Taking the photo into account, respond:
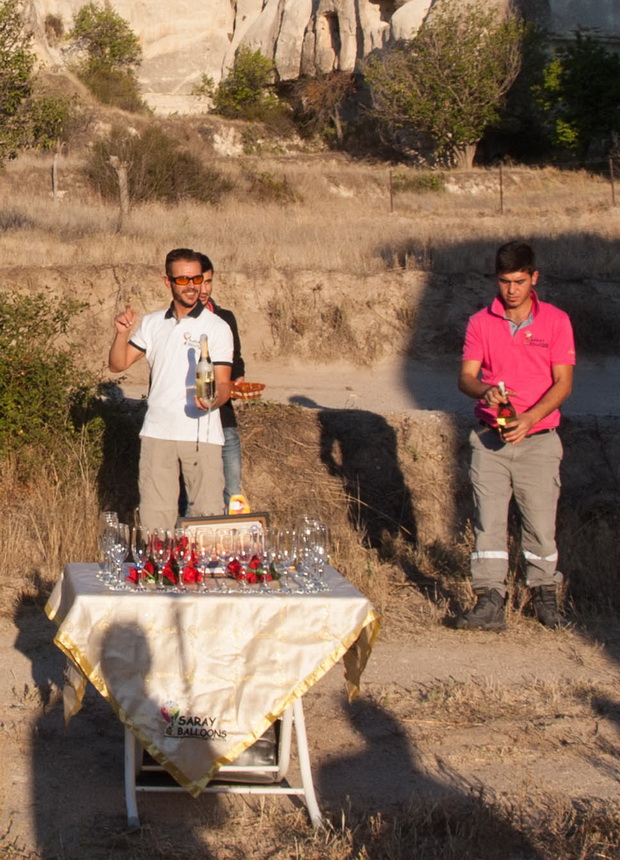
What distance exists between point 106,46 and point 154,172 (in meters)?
25.4

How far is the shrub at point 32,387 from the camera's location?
898cm

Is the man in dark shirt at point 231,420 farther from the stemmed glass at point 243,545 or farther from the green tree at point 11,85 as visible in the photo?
the green tree at point 11,85

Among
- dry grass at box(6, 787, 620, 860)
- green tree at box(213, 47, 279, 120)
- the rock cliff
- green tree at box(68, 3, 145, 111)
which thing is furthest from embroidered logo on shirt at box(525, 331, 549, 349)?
green tree at box(68, 3, 145, 111)

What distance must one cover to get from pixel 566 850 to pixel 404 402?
888 centimetres

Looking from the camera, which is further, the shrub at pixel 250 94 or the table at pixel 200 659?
the shrub at pixel 250 94

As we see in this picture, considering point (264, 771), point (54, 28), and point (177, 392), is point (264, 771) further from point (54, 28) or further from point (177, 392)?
point (54, 28)

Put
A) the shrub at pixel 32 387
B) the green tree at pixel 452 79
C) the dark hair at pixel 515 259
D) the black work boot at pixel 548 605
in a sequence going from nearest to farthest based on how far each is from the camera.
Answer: the dark hair at pixel 515 259, the black work boot at pixel 548 605, the shrub at pixel 32 387, the green tree at pixel 452 79

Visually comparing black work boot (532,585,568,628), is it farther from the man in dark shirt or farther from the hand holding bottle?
the hand holding bottle

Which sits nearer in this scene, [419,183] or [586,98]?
[419,183]

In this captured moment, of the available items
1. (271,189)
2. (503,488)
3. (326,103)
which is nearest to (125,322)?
(503,488)

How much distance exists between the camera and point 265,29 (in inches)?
1997

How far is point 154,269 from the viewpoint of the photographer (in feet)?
48.8

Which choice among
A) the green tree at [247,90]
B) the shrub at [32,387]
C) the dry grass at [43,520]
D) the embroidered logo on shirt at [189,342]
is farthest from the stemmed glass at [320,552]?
the green tree at [247,90]

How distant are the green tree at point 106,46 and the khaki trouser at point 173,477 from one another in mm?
45431
